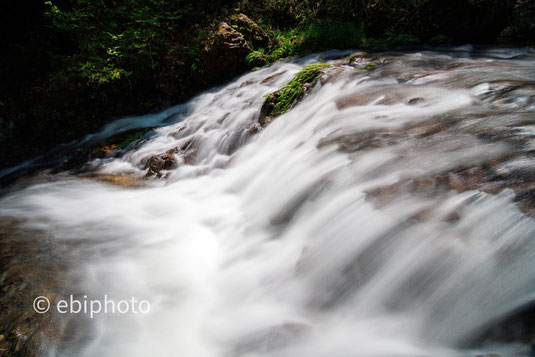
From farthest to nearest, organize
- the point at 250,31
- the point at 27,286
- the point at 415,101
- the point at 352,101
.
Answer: the point at 250,31 < the point at 352,101 < the point at 415,101 < the point at 27,286

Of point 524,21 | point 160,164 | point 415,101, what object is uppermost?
point 524,21

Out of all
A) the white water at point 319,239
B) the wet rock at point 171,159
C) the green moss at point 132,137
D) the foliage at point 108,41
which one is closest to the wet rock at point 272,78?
the white water at point 319,239

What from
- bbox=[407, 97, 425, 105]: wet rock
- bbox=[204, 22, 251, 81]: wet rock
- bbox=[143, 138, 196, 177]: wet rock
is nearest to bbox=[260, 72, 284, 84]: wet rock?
bbox=[204, 22, 251, 81]: wet rock

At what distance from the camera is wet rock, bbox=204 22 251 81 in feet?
24.2

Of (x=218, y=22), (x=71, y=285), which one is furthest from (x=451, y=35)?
(x=71, y=285)

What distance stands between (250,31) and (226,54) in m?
1.11

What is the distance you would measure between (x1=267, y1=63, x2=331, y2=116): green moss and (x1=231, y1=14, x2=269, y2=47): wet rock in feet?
10.8

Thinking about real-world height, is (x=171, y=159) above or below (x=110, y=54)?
below

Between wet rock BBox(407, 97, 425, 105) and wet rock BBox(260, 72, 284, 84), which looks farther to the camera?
wet rock BBox(260, 72, 284, 84)

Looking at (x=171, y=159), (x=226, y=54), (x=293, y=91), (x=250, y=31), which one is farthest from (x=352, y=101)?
(x=250, y=31)

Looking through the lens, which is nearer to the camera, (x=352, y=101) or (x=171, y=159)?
(x=352, y=101)

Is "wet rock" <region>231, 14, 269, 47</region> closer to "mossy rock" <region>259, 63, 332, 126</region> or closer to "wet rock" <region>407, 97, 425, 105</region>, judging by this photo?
"mossy rock" <region>259, 63, 332, 126</region>

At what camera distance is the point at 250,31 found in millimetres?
7922

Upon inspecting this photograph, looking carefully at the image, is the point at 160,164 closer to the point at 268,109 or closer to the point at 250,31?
the point at 268,109
